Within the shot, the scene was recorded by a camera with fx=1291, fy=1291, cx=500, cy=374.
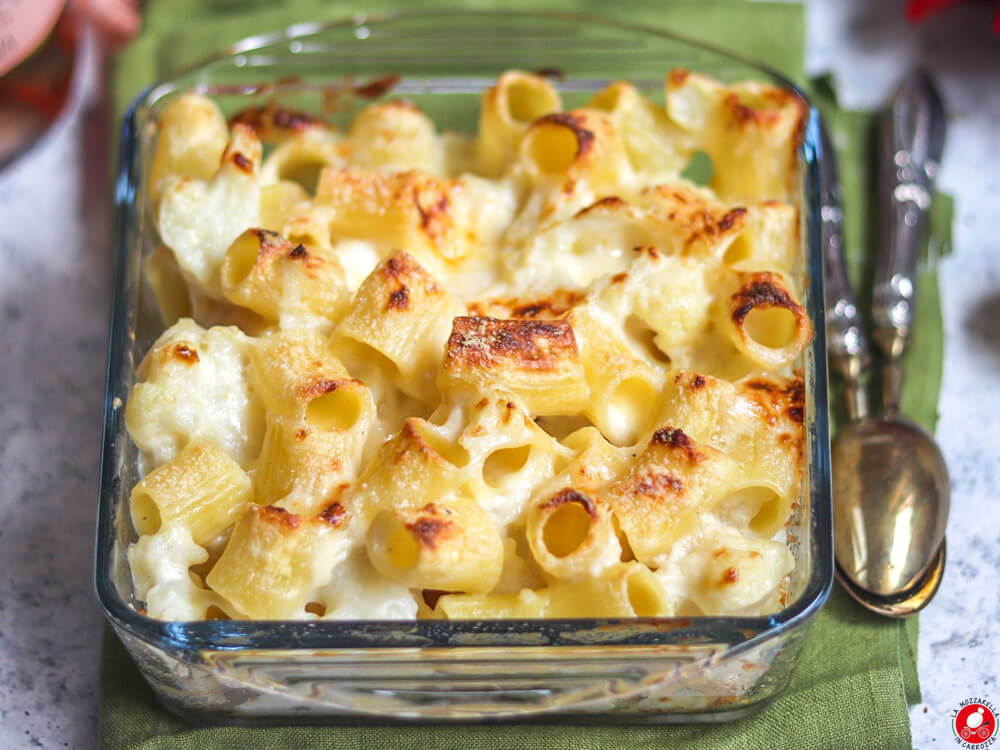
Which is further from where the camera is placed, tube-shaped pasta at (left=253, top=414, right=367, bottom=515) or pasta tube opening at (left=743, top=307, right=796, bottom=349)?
pasta tube opening at (left=743, top=307, right=796, bottom=349)

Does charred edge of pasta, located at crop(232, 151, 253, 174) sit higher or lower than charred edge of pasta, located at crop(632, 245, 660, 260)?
higher

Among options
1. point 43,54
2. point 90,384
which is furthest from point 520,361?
point 43,54

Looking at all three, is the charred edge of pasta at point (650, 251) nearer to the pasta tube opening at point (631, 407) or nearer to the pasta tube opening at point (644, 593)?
the pasta tube opening at point (631, 407)

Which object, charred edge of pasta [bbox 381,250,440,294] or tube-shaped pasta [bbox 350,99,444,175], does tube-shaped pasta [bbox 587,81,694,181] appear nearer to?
tube-shaped pasta [bbox 350,99,444,175]

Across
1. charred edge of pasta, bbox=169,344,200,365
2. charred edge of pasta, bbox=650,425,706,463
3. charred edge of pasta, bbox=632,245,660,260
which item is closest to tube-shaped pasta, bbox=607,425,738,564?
charred edge of pasta, bbox=650,425,706,463

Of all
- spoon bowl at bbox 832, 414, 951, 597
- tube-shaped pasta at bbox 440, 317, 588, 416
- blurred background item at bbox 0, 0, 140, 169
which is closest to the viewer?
tube-shaped pasta at bbox 440, 317, 588, 416

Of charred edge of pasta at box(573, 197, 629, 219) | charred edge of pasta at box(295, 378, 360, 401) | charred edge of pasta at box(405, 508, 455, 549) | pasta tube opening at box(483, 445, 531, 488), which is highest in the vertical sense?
charred edge of pasta at box(573, 197, 629, 219)

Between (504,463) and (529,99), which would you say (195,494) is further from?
(529,99)

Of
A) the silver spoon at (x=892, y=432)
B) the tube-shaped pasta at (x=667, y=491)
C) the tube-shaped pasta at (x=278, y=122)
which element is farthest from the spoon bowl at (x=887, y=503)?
the tube-shaped pasta at (x=278, y=122)
